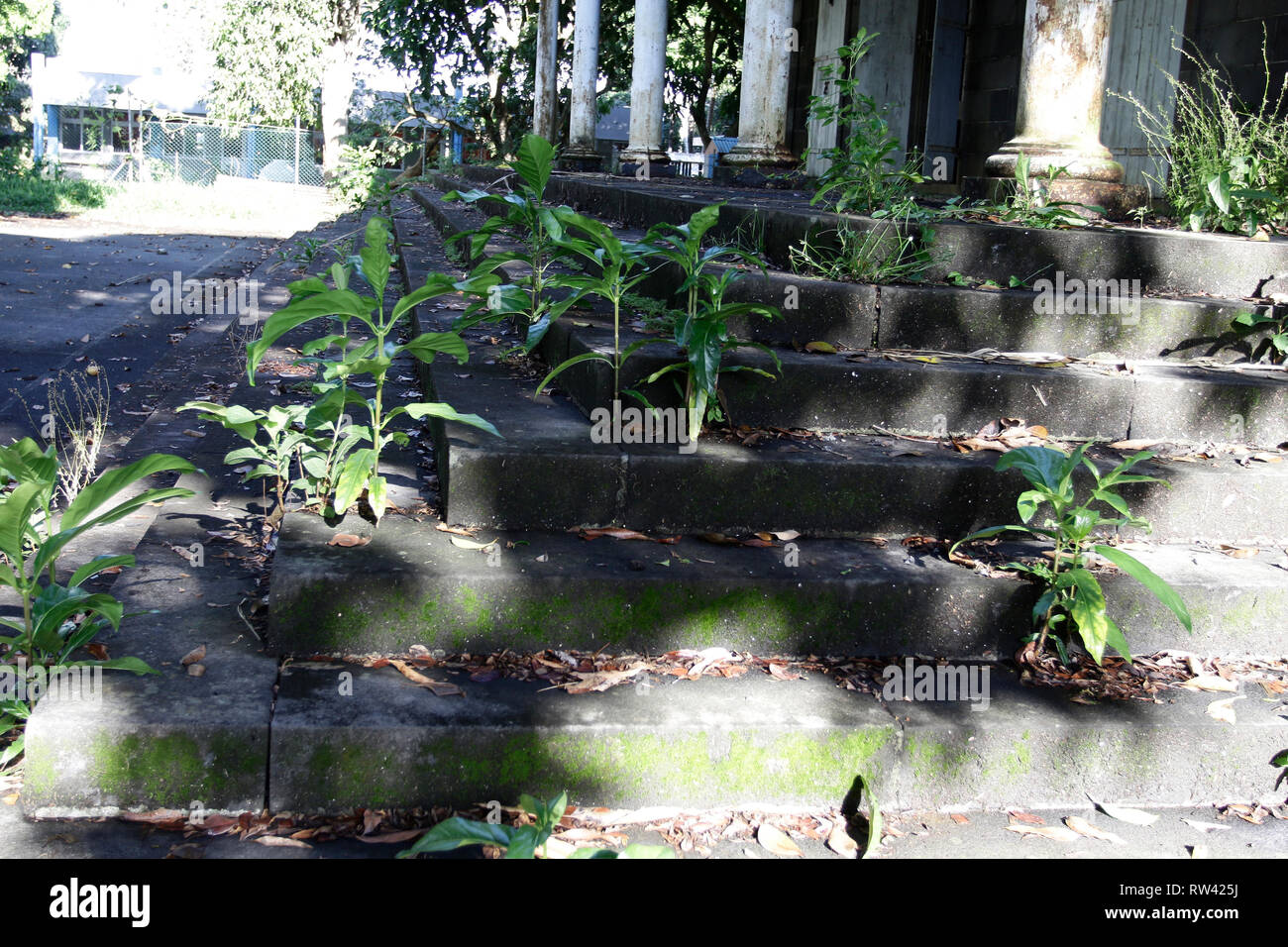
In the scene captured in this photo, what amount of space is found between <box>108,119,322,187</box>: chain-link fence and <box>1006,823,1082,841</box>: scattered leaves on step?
25.9 m

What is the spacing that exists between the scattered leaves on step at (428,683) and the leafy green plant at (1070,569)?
131cm

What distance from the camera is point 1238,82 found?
22.7 ft

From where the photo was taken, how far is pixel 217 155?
25.8 meters

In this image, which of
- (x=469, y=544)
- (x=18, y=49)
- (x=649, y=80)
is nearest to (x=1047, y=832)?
(x=469, y=544)

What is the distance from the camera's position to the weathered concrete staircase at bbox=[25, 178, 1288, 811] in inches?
85.5

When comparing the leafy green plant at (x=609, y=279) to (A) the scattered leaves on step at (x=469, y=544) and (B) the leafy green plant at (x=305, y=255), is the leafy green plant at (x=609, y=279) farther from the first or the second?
(B) the leafy green plant at (x=305, y=255)

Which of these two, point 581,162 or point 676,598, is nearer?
point 676,598

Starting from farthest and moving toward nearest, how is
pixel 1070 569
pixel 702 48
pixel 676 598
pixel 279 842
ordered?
1. pixel 702 48
2. pixel 1070 569
3. pixel 676 598
4. pixel 279 842

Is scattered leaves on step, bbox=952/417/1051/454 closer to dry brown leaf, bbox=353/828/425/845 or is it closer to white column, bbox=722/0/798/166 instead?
dry brown leaf, bbox=353/828/425/845

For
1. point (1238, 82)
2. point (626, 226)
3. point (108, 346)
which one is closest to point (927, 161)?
point (1238, 82)

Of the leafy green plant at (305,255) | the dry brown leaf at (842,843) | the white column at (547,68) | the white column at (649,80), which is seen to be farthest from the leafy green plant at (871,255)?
the white column at (547,68)

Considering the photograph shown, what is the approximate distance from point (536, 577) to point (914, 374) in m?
1.48

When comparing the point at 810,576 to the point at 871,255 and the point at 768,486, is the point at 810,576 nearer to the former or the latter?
the point at 768,486

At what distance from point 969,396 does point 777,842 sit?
1.72m
